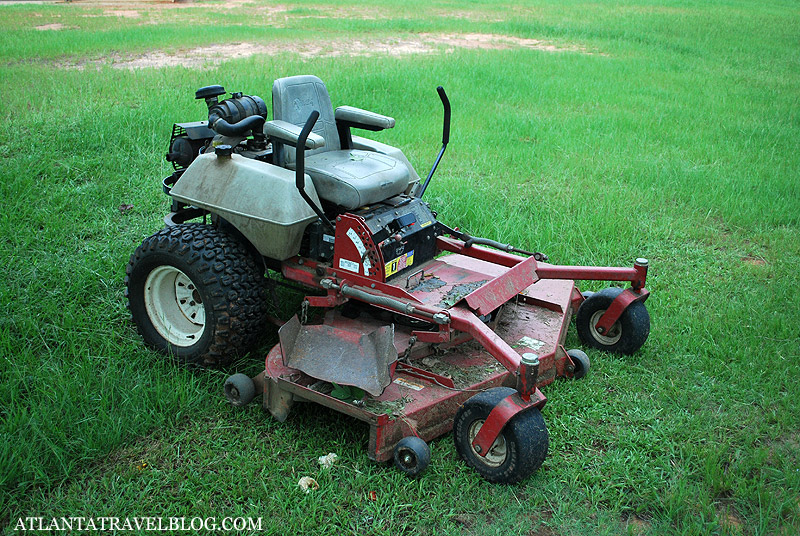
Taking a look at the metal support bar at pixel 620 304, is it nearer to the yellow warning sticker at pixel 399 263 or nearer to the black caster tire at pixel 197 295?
the yellow warning sticker at pixel 399 263

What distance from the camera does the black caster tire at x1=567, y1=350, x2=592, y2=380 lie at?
156 inches

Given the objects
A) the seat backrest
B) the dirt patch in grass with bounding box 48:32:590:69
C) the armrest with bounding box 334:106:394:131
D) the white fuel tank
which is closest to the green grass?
the dirt patch in grass with bounding box 48:32:590:69

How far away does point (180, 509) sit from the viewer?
9.75 feet

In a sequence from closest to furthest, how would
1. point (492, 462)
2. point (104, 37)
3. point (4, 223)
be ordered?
point (492, 462)
point (4, 223)
point (104, 37)

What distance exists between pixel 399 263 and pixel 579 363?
115 cm

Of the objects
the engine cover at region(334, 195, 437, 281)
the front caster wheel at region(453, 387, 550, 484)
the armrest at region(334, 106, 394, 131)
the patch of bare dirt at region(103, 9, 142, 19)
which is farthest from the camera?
the patch of bare dirt at region(103, 9, 142, 19)

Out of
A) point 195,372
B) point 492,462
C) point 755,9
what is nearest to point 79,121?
point 195,372

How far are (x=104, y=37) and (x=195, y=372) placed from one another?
9.14 m

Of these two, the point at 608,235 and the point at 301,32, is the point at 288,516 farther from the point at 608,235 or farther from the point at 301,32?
the point at 301,32

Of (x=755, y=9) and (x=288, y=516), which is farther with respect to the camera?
(x=755, y=9)

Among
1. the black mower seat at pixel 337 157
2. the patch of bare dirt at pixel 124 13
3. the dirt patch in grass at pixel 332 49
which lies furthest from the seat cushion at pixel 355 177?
the patch of bare dirt at pixel 124 13

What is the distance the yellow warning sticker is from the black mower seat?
13.5 inches

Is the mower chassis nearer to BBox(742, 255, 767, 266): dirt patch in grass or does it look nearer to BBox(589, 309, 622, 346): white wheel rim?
BBox(589, 309, 622, 346): white wheel rim

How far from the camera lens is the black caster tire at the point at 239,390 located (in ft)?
11.7
